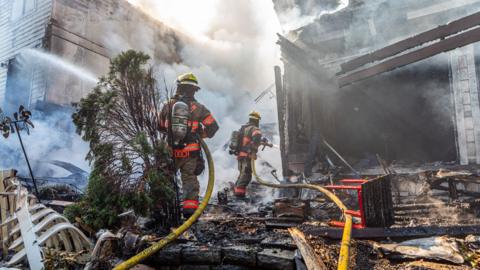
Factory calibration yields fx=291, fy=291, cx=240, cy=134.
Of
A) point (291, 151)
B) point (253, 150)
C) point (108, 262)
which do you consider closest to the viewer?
point (108, 262)

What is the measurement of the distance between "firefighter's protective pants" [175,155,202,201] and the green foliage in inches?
21.2

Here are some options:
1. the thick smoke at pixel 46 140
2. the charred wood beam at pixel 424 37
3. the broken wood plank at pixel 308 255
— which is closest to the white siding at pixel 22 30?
the thick smoke at pixel 46 140

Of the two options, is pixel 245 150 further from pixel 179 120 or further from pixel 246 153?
pixel 179 120

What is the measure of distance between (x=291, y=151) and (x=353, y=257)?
607 centimetres

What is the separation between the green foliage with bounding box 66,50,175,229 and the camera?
332cm

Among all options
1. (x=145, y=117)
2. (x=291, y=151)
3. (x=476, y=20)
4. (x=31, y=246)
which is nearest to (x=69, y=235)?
(x=31, y=246)

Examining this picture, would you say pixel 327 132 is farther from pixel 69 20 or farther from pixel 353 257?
pixel 69 20

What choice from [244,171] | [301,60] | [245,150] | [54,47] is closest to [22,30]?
[54,47]

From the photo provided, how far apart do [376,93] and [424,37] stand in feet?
12.4

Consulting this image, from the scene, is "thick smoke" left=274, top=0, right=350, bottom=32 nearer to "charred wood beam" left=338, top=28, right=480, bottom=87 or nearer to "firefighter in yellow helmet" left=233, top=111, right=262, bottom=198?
"charred wood beam" left=338, top=28, right=480, bottom=87

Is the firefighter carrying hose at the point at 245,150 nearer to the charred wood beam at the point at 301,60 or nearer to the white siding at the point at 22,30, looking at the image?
the charred wood beam at the point at 301,60

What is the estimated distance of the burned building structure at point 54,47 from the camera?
1518 cm

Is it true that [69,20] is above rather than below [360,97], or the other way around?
above

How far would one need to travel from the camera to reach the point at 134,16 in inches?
781
